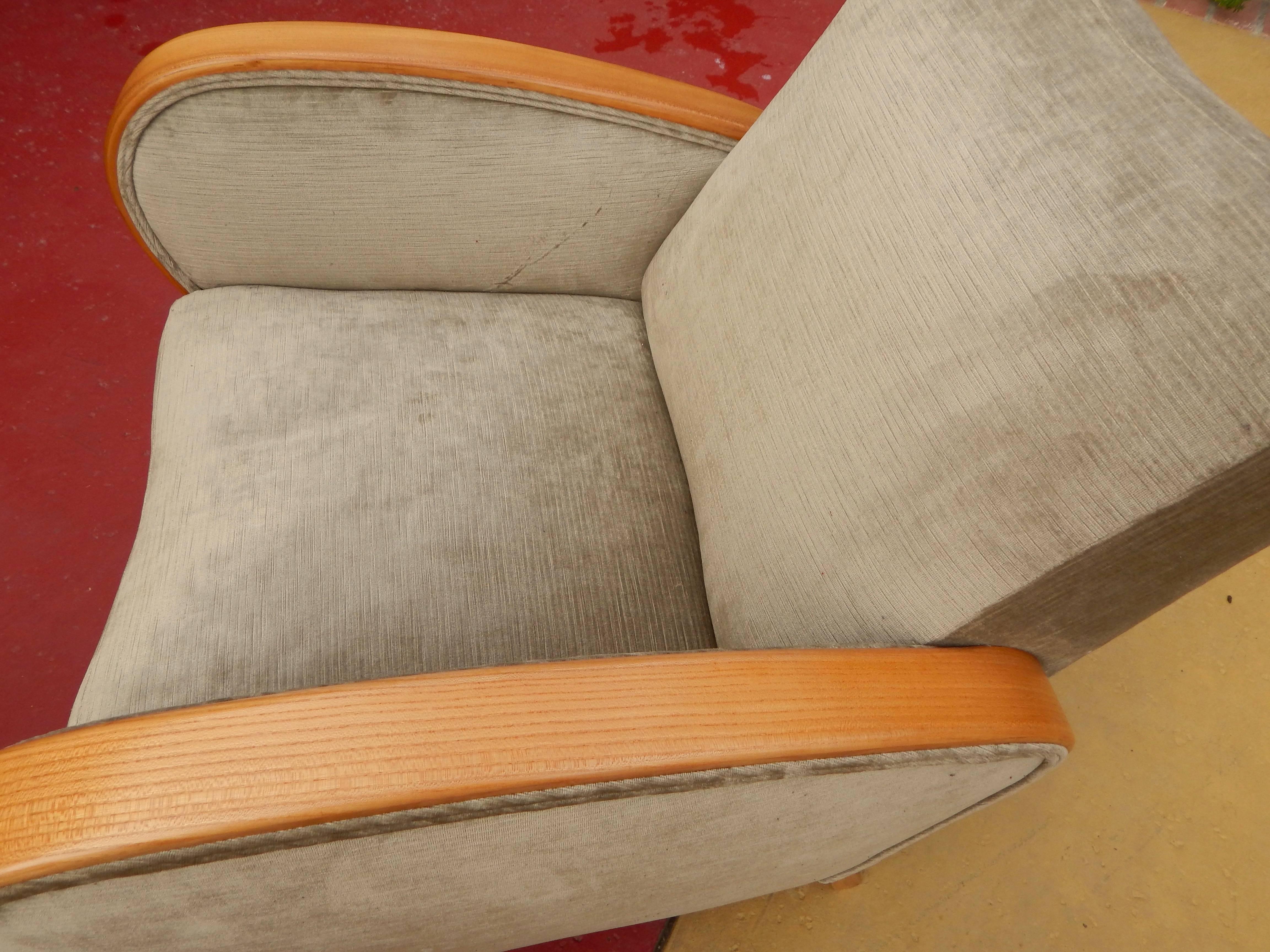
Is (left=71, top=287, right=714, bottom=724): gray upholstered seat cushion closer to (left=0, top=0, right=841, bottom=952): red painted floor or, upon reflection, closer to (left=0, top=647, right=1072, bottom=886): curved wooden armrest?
(left=0, top=647, right=1072, bottom=886): curved wooden armrest

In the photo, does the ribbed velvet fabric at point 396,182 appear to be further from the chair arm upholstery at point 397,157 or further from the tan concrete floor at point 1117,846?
the tan concrete floor at point 1117,846

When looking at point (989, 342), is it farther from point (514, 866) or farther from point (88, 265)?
point (88, 265)

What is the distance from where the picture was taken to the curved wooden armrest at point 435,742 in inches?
15.1

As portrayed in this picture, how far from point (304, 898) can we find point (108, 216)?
142 centimetres

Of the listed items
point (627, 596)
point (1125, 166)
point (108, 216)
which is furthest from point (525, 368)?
point (108, 216)

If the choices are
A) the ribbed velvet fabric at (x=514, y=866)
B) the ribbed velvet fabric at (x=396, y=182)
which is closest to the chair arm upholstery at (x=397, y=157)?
the ribbed velvet fabric at (x=396, y=182)

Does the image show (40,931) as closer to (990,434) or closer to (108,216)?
(990,434)

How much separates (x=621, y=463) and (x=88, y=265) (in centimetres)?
116

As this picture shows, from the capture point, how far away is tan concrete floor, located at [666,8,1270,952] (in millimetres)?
917

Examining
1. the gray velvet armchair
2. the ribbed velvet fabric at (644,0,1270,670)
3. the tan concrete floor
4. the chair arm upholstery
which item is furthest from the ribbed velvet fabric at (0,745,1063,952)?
the chair arm upholstery

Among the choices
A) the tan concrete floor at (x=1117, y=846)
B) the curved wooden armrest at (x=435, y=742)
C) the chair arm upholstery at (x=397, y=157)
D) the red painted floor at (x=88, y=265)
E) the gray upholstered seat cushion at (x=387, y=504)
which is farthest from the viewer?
the red painted floor at (x=88, y=265)

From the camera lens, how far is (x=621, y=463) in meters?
0.76

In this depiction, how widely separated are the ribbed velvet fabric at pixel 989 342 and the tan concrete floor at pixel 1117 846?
0.51 meters

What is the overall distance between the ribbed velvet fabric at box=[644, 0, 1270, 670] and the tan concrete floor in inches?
20.1
